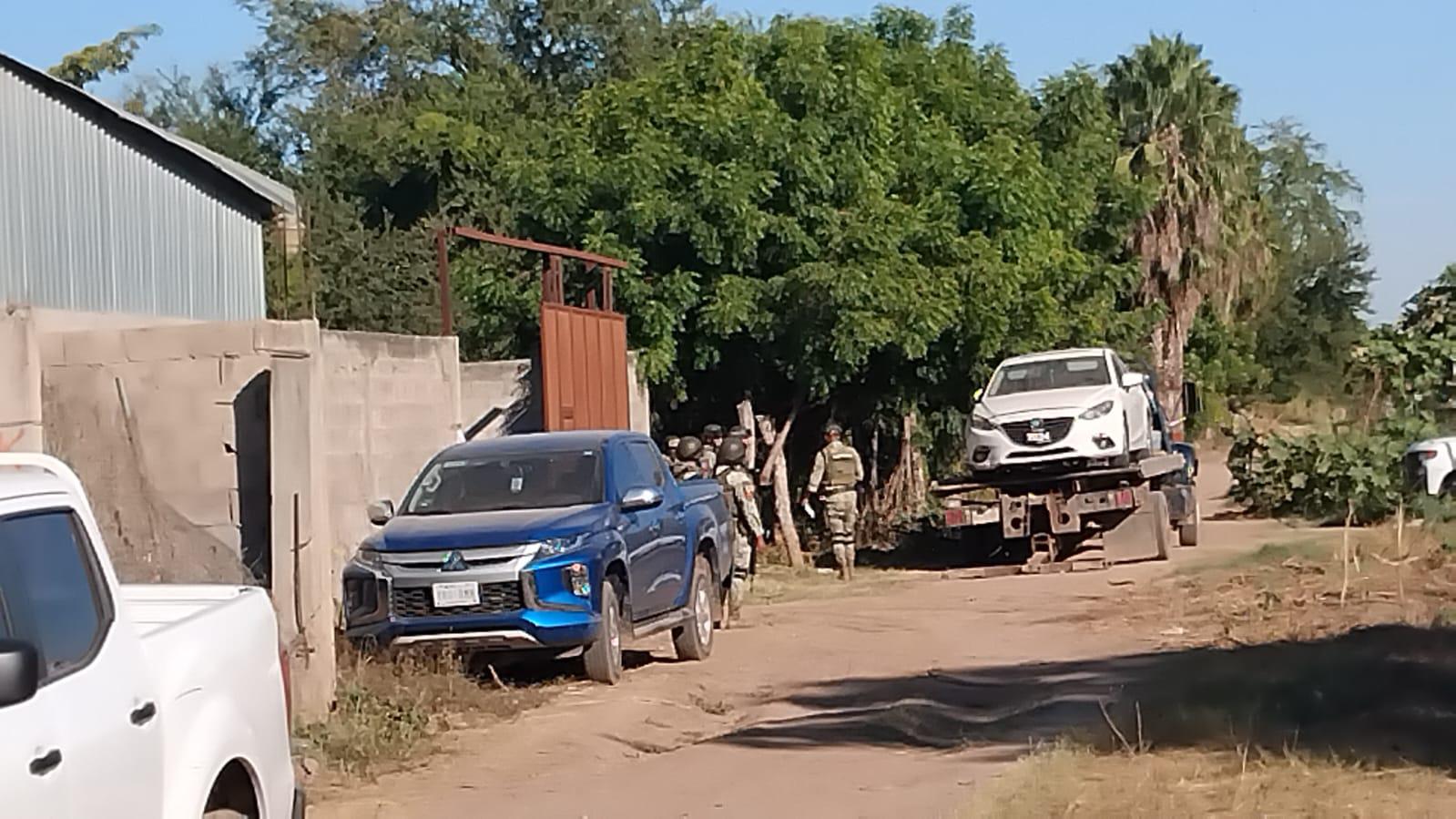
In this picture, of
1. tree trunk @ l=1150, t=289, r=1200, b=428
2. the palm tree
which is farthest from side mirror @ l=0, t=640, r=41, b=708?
tree trunk @ l=1150, t=289, r=1200, b=428

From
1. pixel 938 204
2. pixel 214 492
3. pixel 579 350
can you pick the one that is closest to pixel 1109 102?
pixel 938 204

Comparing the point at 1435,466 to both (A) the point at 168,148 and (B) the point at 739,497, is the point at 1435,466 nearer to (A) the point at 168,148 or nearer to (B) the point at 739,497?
(B) the point at 739,497

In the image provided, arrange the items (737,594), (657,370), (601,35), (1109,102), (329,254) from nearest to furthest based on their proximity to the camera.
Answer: (737,594), (657,370), (1109,102), (329,254), (601,35)

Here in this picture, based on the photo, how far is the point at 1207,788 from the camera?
9.23 m

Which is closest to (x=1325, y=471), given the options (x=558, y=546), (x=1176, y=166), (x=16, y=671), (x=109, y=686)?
(x=1176, y=166)

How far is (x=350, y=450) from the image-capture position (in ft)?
53.3

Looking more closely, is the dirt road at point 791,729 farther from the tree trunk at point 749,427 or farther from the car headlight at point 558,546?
the tree trunk at point 749,427

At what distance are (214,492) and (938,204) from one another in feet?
47.0

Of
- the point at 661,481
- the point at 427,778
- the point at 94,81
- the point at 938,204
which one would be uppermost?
the point at 94,81

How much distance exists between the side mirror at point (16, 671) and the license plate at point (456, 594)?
28.5ft

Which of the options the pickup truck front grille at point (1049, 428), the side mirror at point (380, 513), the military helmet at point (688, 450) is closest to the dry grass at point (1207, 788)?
the side mirror at point (380, 513)

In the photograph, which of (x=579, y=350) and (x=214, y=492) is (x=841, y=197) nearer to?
(x=579, y=350)

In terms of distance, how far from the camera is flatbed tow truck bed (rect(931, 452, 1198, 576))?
930 inches

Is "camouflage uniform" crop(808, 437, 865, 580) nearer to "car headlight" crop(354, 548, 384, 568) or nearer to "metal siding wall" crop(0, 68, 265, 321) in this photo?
"metal siding wall" crop(0, 68, 265, 321)
